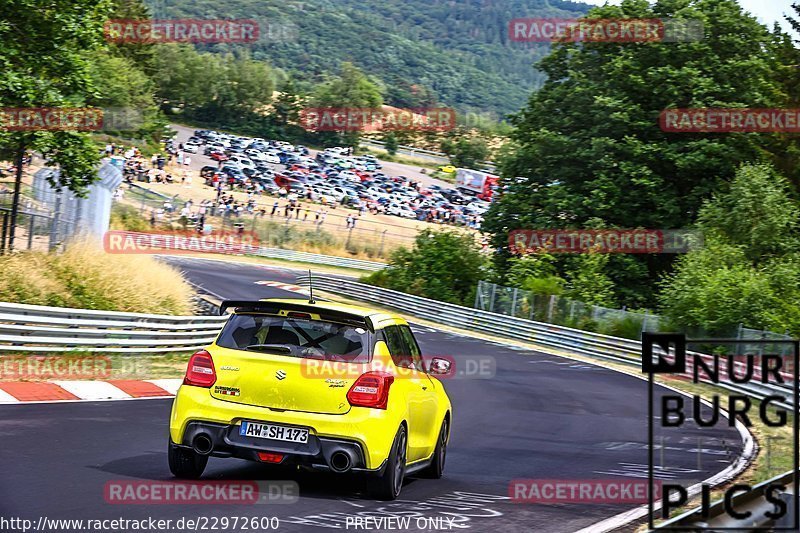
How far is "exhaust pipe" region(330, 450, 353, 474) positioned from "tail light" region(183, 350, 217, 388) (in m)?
1.17

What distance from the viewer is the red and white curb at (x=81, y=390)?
47.9 feet

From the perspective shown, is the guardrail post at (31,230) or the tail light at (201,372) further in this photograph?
the guardrail post at (31,230)

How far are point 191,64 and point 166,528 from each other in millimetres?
136196

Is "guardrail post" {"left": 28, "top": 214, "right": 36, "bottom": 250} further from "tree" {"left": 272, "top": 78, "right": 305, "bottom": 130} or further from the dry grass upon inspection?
"tree" {"left": 272, "top": 78, "right": 305, "bottom": 130}

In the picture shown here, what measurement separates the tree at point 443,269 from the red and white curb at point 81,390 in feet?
113

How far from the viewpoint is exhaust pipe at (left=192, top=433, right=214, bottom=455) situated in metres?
8.86

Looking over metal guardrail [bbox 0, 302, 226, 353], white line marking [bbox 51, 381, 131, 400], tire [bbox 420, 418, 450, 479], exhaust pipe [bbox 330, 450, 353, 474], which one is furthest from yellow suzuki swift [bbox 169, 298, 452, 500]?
metal guardrail [bbox 0, 302, 226, 353]

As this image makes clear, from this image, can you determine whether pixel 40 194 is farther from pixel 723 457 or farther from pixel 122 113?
pixel 122 113

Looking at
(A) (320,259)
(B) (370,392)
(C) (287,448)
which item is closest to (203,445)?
(C) (287,448)

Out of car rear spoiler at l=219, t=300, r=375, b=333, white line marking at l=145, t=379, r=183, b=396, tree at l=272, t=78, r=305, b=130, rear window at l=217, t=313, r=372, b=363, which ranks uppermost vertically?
tree at l=272, t=78, r=305, b=130

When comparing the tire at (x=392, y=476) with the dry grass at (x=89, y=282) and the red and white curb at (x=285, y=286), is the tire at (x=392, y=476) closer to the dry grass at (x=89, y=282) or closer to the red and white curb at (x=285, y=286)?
the dry grass at (x=89, y=282)

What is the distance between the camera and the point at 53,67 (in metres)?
24.7

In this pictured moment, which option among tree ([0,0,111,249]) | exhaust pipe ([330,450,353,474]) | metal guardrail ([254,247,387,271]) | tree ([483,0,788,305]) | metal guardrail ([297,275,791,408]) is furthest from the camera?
metal guardrail ([254,247,387,271])

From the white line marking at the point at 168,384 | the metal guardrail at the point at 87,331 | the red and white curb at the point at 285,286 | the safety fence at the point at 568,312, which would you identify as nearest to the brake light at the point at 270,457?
the white line marking at the point at 168,384
